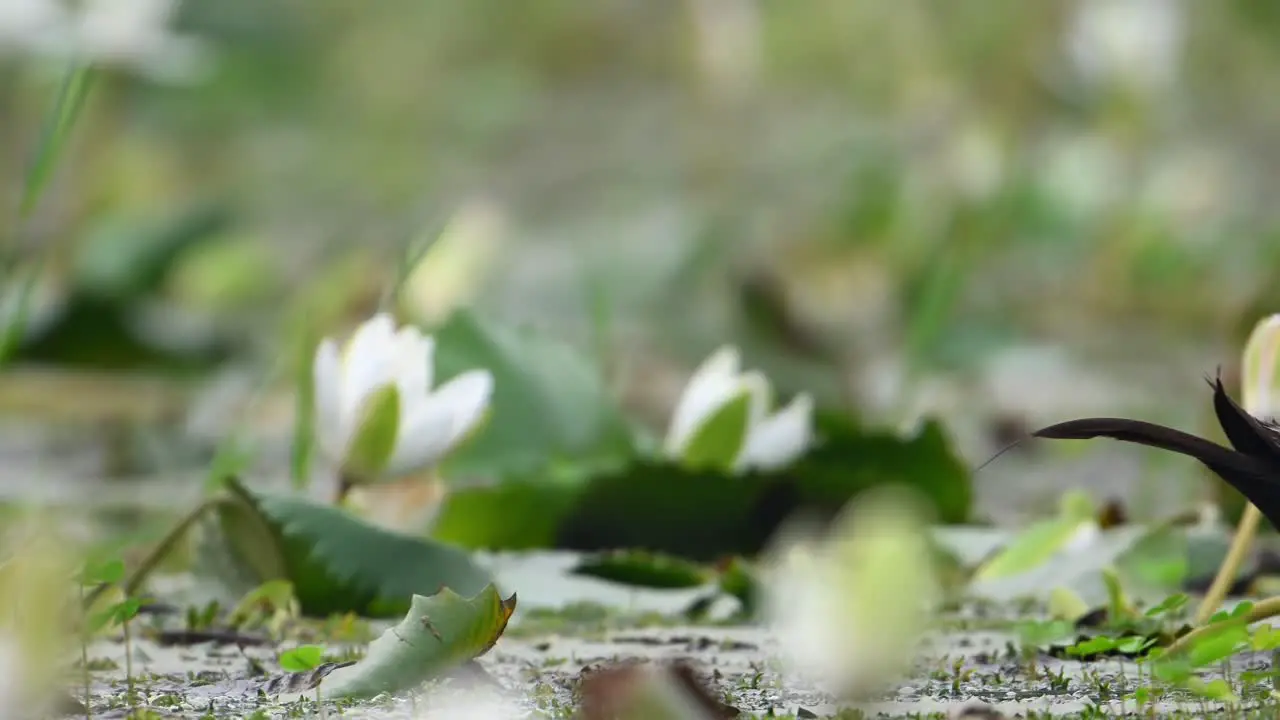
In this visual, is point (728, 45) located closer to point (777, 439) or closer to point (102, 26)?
point (102, 26)

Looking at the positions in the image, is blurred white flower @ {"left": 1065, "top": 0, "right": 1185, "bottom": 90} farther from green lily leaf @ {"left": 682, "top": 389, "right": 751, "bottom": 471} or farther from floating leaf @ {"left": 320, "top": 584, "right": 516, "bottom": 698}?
floating leaf @ {"left": 320, "top": 584, "right": 516, "bottom": 698}

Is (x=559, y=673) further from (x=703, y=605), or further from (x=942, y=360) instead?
(x=942, y=360)

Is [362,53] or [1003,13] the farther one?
[362,53]

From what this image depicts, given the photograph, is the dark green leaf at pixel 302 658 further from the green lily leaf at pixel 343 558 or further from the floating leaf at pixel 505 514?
the floating leaf at pixel 505 514

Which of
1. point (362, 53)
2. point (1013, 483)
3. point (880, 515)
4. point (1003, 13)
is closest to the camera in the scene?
point (880, 515)

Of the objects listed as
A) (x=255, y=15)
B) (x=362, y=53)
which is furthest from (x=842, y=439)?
(x=362, y=53)

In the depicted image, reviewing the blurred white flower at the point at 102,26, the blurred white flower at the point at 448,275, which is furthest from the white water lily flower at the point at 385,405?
the blurred white flower at the point at 102,26

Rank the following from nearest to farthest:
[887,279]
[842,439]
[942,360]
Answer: [842,439]
[942,360]
[887,279]
